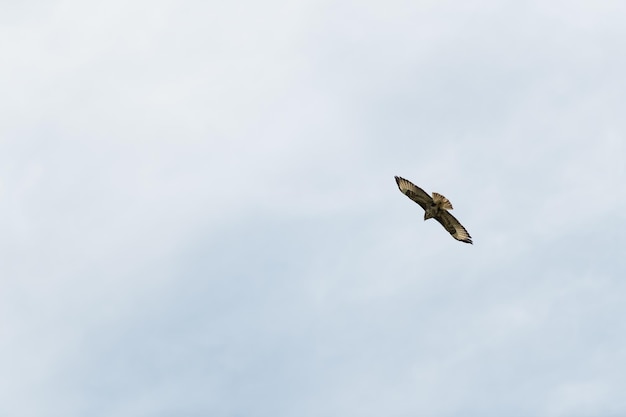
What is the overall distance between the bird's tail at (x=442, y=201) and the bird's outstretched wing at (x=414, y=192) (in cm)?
46

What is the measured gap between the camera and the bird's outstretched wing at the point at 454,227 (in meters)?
71.4

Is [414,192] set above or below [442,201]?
above

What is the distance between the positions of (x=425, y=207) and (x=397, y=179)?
8.11ft

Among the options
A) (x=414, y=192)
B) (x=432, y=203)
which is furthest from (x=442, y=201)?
(x=414, y=192)

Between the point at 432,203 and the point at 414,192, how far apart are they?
1277mm

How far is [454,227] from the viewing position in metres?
72.6

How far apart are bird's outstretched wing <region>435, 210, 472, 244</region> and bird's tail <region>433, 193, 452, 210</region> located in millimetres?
1622

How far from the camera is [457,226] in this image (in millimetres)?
72562

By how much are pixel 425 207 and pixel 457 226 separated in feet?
9.98

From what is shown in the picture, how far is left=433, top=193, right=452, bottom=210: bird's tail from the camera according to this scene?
226 ft

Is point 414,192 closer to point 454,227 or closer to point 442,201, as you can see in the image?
point 442,201

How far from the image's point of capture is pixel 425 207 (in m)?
70.8

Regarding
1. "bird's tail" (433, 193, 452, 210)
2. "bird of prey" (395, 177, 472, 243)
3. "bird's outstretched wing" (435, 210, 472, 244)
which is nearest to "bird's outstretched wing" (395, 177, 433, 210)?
"bird of prey" (395, 177, 472, 243)

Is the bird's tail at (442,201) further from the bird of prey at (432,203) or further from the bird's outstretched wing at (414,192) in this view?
the bird's outstretched wing at (414,192)
